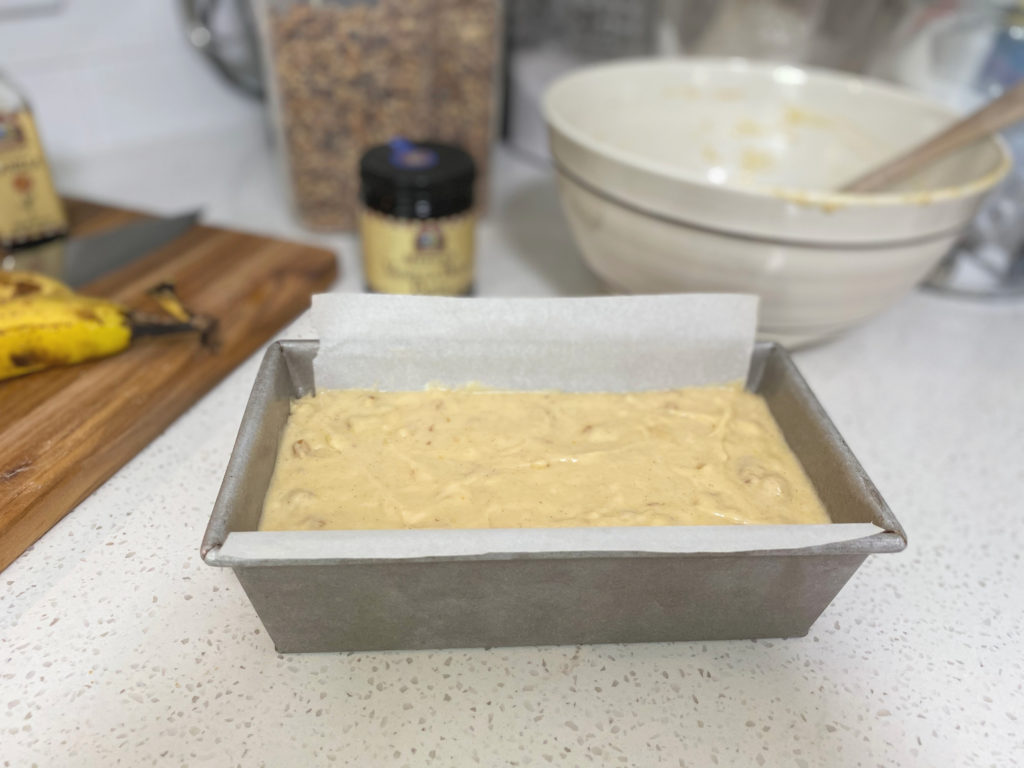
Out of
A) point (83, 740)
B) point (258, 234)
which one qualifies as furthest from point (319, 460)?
point (258, 234)

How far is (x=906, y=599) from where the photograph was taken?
508 millimetres

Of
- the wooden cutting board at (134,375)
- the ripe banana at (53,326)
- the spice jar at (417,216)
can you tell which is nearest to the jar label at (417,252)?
the spice jar at (417,216)

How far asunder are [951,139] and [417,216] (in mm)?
502

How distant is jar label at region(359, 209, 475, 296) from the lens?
0.69 m

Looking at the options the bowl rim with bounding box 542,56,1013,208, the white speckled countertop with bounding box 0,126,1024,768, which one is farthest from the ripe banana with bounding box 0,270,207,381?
the bowl rim with bounding box 542,56,1013,208

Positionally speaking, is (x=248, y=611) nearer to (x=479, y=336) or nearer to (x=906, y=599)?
(x=479, y=336)

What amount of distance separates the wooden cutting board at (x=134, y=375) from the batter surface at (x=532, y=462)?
16cm

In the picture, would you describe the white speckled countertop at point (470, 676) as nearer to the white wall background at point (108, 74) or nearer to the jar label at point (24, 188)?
the jar label at point (24, 188)

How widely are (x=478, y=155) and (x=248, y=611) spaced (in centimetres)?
65

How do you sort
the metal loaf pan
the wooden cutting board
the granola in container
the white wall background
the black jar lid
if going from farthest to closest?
the white wall background
the granola in container
the black jar lid
the wooden cutting board
the metal loaf pan

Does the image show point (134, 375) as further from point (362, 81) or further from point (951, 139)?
point (951, 139)

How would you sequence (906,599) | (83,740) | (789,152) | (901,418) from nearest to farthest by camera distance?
(83,740) → (906,599) → (901,418) → (789,152)

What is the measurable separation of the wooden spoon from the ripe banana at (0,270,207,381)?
2.30 feet

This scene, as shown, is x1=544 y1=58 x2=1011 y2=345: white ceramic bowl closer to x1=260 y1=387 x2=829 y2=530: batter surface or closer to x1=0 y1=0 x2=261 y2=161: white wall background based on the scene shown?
x1=260 y1=387 x2=829 y2=530: batter surface
